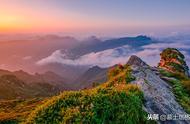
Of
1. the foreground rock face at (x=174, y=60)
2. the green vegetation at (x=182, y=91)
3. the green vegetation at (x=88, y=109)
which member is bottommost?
the foreground rock face at (x=174, y=60)

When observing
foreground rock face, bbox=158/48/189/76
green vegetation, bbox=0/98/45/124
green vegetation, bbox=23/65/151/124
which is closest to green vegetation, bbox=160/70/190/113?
green vegetation, bbox=23/65/151/124

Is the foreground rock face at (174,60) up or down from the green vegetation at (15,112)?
up

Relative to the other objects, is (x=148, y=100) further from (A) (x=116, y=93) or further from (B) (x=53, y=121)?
(B) (x=53, y=121)

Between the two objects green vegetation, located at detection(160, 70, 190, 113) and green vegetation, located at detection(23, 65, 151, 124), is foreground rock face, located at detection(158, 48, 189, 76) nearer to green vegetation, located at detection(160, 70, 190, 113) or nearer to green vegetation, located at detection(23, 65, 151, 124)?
green vegetation, located at detection(160, 70, 190, 113)

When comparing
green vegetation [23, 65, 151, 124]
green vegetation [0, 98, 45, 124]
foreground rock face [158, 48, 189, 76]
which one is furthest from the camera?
green vegetation [0, 98, 45, 124]

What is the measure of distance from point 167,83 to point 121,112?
19.9 meters

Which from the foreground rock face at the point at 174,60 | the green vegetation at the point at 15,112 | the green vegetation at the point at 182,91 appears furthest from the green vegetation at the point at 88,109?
the foreground rock face at the point at 174,60

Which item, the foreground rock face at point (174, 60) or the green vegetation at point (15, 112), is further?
the green vegetation at point (15, 112)

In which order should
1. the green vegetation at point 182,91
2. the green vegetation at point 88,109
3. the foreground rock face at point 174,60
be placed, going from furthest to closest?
the foreground rock face at point 174,60 → the green vegetation at point 182,91 → the green vegetation at point 88,109

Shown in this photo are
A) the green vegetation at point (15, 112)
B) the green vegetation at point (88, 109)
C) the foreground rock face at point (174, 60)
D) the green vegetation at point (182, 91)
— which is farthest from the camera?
the green vegetation at point (15, 112)

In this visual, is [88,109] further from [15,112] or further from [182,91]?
[15,112]

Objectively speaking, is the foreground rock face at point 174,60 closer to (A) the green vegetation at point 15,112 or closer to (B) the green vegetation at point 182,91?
(A) the green vegetation at point 15,112

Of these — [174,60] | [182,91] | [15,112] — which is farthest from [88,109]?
[15,112]

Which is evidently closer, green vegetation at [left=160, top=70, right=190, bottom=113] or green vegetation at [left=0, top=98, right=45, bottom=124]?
green vegetation at [left=160, top=70, right=190, bottom=113]
